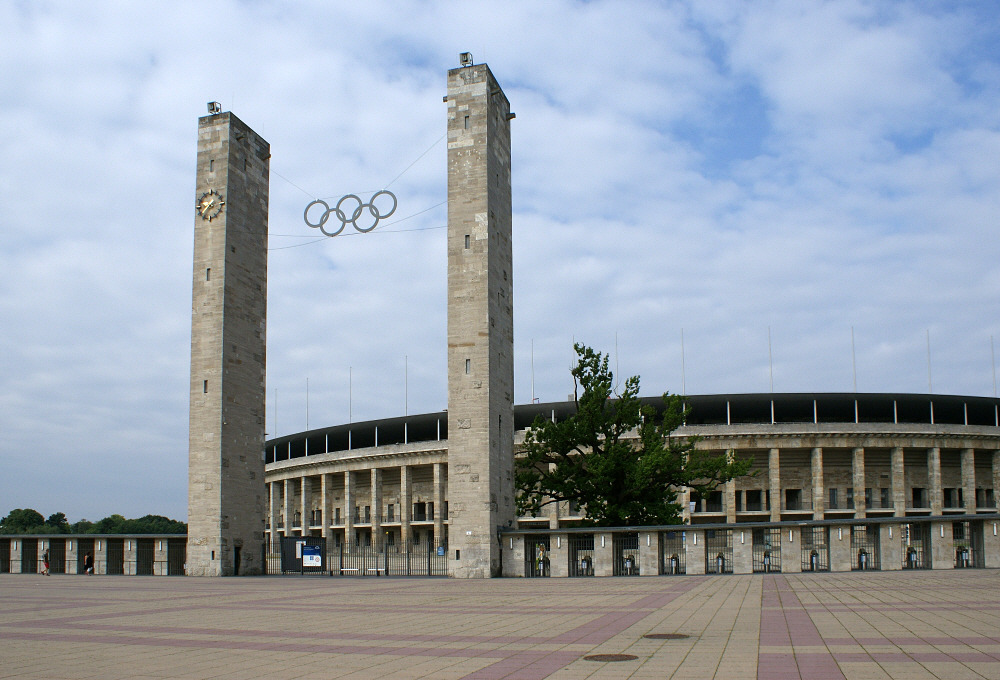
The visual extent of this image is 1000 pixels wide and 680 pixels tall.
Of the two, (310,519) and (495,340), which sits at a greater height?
(495,340)

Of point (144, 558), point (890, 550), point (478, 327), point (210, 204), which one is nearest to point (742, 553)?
point (890, 550)

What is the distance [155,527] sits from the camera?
151 metres

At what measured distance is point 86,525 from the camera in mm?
158250

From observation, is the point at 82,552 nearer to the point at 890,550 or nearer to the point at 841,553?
the point at 841,553

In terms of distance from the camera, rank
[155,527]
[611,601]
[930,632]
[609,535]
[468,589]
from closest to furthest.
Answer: [930,632], [611,601], [468,589], [609,535], [155,527]

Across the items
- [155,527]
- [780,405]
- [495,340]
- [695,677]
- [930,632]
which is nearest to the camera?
[695,677]

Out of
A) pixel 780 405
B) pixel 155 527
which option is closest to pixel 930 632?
pixel 780 405

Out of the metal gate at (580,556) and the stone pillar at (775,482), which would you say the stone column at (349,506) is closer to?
the stone pillar at (775,482)

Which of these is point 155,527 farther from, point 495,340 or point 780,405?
point 495,340

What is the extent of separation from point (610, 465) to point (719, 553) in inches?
244

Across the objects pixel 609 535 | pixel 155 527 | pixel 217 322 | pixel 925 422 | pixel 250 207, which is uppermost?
pixel 250 207

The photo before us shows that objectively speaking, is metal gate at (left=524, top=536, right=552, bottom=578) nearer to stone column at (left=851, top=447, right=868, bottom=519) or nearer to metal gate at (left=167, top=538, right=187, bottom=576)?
metal gate at (left=167, top=538, right=187, bottom=576)

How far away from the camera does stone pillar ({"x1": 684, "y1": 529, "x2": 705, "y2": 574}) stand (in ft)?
113

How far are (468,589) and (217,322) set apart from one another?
22971mm
